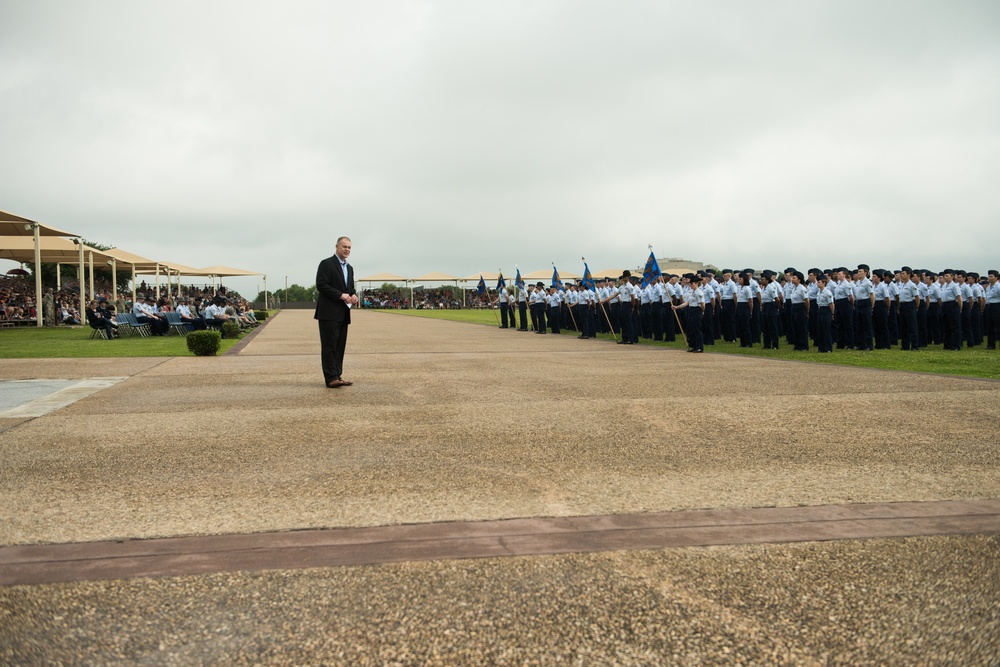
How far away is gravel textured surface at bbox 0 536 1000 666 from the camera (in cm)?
256

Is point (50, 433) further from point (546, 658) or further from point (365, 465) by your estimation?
point (546, 658)

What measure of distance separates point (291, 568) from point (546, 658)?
135cm

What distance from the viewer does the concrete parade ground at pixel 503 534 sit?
2.67m

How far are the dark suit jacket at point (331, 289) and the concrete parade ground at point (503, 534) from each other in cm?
230

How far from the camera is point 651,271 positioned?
21547 millimetres

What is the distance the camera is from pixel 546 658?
2.53 meters

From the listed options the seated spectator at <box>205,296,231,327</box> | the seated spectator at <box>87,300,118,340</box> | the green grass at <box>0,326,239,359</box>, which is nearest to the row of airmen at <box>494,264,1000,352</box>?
the green grass at <box>0,326,239,359</box>

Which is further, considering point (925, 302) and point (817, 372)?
point (925, 302)

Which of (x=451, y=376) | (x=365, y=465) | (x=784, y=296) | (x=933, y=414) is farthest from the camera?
(x=784, y=296)

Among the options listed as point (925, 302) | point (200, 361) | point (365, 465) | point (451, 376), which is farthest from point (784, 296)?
point (365, 465)

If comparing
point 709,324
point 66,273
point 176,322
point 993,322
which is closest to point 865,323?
point 993,322

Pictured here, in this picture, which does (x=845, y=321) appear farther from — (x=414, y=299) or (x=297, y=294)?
(x=297, y=294)

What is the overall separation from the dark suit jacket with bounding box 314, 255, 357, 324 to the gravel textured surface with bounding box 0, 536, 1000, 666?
7.05 m

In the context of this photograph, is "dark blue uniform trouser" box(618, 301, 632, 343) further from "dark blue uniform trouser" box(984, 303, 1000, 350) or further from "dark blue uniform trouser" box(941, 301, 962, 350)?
"dark blue uniform trouser" box(984, 303, 1000, 350)
